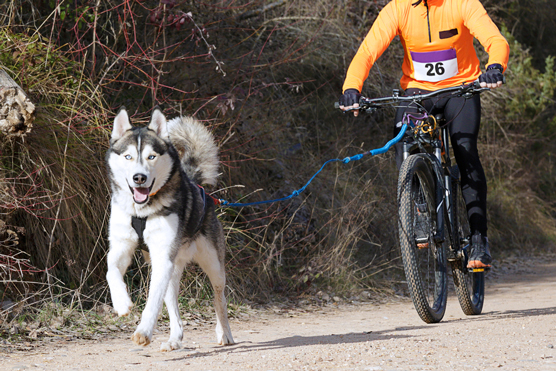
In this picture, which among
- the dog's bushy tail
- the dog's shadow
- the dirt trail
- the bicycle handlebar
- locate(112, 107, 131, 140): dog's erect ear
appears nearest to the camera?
the dirt trail

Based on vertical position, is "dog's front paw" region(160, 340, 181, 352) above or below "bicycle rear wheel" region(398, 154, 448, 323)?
below

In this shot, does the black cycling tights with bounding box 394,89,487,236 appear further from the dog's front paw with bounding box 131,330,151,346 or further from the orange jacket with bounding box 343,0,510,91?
the dog's front paw with bounding box 131,330,151,346

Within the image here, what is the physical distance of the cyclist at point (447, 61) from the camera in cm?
475

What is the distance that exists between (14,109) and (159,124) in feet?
4.83

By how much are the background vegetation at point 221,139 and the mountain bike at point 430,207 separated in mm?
1919

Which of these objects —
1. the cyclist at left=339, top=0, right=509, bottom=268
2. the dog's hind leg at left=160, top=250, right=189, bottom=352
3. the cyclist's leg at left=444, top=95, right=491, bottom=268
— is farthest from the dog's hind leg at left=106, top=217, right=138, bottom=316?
the cyclist's leg at left=444, top=95, right=491, bottom=268

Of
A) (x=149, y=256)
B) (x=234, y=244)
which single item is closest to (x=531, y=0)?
(x=234, y=244)

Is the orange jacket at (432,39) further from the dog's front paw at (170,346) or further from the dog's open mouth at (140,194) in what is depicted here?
the dog's front paw at (170,346)

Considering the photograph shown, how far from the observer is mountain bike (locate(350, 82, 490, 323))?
14.3 feet

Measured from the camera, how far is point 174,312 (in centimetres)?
418

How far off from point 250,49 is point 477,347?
5.27 m

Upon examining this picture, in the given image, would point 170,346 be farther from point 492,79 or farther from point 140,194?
point 492,79

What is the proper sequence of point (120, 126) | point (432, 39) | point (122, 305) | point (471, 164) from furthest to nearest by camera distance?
point (471, 164) → point (432, 39) → point (120, 126) → point (122, 305)

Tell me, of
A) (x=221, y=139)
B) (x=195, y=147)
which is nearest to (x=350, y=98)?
(x=195, y=147)
